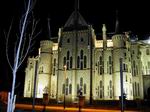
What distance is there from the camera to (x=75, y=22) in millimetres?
49500

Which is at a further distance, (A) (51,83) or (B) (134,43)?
(B) (134,43)

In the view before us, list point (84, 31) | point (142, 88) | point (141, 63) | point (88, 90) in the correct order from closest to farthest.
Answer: point (88, 90)
point (84, 31)
point (142, 88)
point (141, 63)

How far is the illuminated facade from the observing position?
45312mm

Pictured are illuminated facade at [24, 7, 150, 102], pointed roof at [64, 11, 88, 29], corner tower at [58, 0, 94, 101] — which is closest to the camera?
corner tower at [58, 0, 94, 101]

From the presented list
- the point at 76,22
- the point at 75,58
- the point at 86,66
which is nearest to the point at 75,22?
the point at 76,22

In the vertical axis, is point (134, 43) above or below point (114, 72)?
above

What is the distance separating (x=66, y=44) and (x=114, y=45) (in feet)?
34.1

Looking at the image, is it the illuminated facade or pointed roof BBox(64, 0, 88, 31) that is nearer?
the illuminated facade

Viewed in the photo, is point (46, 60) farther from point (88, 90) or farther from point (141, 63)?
point (141, 63)

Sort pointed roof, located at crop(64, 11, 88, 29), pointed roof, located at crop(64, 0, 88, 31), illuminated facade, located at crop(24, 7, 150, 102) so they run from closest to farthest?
illuminated facade, located at crop(24, 7, 150, 102)
pointed roof, located at crop(64, 0, 88, 31)
pointed roof, located at crop(64, 11, 88, 29)

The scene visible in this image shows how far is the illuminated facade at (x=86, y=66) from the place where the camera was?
45.3 metres

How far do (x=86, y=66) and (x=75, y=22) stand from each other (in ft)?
34.7

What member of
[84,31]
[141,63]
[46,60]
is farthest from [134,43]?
[46,60]

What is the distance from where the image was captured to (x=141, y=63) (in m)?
54.6
